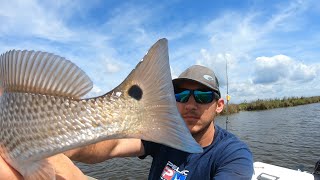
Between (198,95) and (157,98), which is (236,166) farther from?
(157,98)

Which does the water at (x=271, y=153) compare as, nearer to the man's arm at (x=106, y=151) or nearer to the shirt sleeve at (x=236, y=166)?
the shirt sleeve at (x=236, y=166)

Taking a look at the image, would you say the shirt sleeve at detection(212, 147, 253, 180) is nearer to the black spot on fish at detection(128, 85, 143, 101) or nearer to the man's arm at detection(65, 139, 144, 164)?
the man's arm at detection(65, 139, 144, 164)

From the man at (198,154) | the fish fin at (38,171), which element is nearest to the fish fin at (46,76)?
the fish fin at (38,171)

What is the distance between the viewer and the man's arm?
2.78 m

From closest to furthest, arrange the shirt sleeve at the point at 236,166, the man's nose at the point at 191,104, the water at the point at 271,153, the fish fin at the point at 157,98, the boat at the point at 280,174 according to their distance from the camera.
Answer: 1. the fish fin at the point at 157,98
2. the shirt sleeve at the point at 236,166
3. the man's nose at the point at 191,104
4. the boat at the point at 280,174
5. the water at the point at 271,153

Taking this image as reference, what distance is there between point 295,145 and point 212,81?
1558 cm

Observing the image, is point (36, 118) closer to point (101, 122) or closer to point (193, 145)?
point (101, 122)

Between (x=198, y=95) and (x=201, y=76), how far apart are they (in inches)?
8.3

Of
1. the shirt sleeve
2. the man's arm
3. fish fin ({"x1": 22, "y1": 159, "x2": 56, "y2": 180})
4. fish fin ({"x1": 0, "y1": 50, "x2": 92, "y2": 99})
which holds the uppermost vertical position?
fish fin ({"x1": 0, "y1": 50, "x2": 92, "y2": 99})

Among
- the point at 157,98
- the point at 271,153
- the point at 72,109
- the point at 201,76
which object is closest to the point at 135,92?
the point at 157,98

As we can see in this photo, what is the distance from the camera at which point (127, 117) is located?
1461 millimetres

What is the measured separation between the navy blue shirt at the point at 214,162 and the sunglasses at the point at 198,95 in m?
0.37

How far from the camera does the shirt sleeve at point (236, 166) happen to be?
2.75m

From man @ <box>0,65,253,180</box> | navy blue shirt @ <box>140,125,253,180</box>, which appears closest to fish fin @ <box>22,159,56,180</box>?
man @ <box>0,65,253,180</box>
